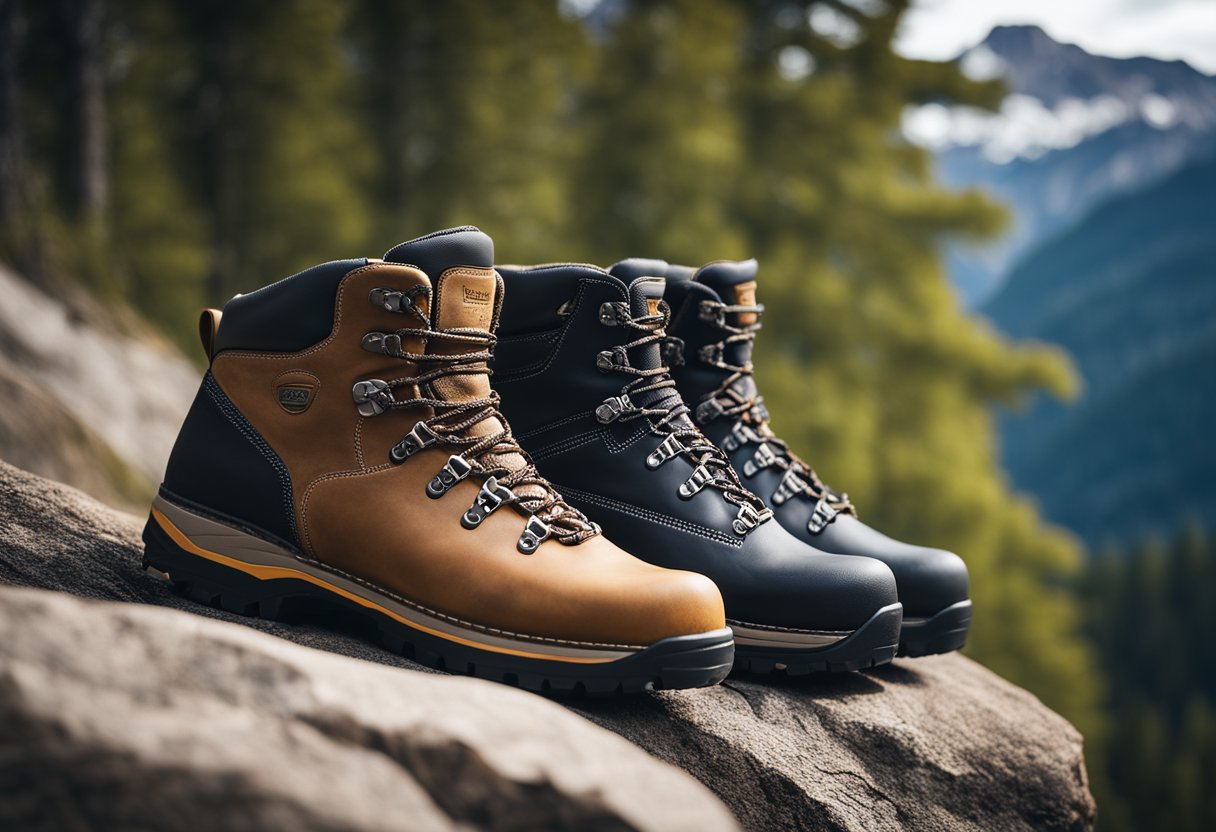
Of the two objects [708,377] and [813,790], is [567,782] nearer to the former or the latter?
[813,790]

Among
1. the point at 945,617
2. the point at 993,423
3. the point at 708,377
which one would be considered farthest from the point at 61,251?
the point at 993,423

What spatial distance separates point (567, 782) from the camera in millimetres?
1337

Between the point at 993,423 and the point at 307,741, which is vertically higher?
the point at 307,741

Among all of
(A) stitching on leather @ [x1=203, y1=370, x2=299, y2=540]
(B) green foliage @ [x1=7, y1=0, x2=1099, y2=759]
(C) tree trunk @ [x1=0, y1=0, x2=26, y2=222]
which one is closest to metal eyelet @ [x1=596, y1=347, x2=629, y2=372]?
(A) stitching on leather @ [x1=203, y1=370, x2=299, y2=540]

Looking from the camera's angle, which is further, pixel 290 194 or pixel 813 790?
pixel 290 194

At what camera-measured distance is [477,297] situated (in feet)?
6.91

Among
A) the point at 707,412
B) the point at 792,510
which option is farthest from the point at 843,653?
the point at 707,412

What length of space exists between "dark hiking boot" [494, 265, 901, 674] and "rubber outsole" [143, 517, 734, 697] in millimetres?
368

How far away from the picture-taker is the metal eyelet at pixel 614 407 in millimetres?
2305

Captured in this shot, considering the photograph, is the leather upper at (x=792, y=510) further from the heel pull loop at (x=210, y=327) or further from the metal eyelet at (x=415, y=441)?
the heel pull loop at (x=210, y=327)

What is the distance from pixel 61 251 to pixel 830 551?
7.66m

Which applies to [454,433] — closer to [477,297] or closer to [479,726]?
[477,297]

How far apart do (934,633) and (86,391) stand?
5.00m

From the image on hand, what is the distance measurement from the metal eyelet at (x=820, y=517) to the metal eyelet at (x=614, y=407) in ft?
2.16
